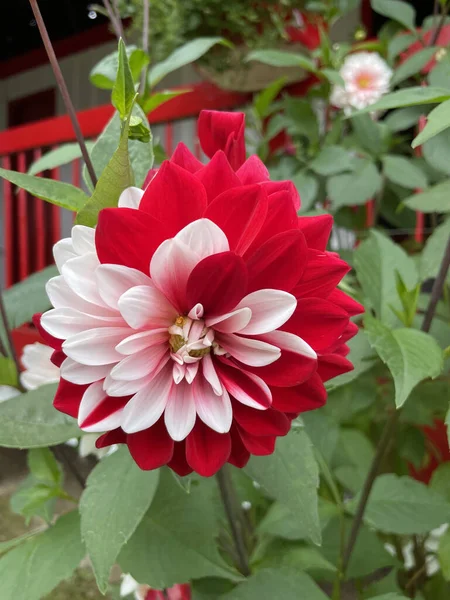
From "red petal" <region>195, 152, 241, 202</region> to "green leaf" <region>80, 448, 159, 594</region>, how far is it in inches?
7.3

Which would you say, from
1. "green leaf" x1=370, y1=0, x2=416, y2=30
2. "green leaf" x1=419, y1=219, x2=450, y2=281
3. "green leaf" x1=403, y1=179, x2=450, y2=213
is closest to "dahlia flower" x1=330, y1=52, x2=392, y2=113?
"green leaf" x1=370, y1=0, x2=416, y2=30

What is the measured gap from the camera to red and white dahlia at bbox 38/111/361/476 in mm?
223

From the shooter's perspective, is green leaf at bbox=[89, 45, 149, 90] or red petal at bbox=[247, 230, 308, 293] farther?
green leaf at bbox=[89, 45, 149, 90]

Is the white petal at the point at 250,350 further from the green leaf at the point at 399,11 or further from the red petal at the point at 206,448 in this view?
the green leaf at the point at 399,11

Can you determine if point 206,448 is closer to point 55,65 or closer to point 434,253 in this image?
point 55,65

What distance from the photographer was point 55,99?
3.77 m

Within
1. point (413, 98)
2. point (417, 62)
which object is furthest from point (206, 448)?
point (417, 62)

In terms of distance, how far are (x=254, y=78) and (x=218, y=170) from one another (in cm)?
102

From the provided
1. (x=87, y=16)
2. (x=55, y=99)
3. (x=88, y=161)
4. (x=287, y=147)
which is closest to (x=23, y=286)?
(x=88, y=161)

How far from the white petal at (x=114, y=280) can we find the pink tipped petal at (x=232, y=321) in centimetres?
4

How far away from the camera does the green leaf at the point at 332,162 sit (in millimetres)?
811

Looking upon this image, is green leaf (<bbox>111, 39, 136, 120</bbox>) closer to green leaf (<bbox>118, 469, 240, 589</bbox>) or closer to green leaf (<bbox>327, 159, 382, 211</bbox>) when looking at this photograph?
green leaf (<bbox>118, 469, 240, 589</bbox>)

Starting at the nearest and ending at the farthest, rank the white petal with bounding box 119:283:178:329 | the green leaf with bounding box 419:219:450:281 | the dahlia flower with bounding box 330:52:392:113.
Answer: the white petal with bounding box 119:283:178:329 → the green leaf with bounding box 419:219:450:281 → the dahlia flower with bounding box 330:52:392:113

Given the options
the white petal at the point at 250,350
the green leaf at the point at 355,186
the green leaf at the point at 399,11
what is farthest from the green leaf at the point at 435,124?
the green leaf at the point at 399,11
